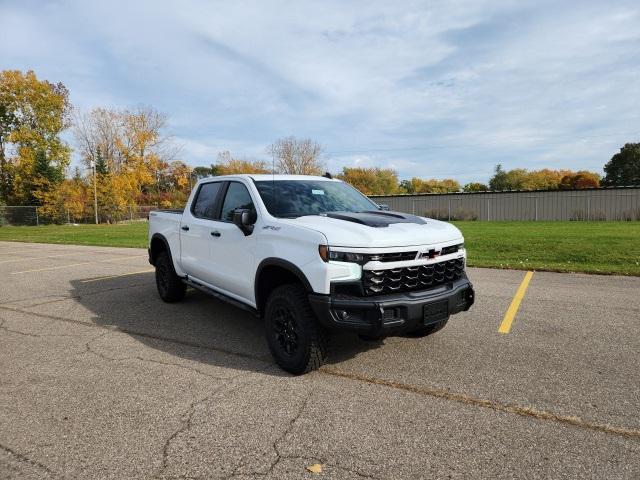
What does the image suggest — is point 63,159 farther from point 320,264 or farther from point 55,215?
point 320,264

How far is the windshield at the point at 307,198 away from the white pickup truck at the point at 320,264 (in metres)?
0.01

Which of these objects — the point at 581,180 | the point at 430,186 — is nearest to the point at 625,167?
the point at 581,180

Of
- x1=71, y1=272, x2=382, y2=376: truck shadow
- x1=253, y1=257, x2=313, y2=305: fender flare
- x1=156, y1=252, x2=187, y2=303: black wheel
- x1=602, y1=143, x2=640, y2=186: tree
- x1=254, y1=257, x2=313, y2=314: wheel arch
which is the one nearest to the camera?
x1=253, y1=257, x2=313, y2=305: fender flare

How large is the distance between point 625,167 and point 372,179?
38665mm

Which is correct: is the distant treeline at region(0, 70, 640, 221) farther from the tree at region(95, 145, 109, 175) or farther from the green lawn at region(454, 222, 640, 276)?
the green lawn at region(454, 222, 640, 276)

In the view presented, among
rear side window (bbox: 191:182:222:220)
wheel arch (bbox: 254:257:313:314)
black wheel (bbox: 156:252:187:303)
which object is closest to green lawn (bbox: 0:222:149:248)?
black wheel (bbox: 156:252:187:303)

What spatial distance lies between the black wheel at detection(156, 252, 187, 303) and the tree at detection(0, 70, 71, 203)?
138ft

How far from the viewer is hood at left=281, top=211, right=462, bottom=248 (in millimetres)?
3818

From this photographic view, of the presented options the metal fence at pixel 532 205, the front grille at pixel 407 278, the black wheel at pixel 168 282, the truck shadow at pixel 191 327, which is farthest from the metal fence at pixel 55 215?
the front grille at pixel 407 278

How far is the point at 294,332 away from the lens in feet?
13.6

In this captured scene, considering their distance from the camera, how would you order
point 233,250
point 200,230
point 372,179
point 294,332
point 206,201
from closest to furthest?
point 294,332 < point 233,250 < point 200,230 < point 206,201 < point 372,179

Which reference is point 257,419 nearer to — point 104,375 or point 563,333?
point 104,375

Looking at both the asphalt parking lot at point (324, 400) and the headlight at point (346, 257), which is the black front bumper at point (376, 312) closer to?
the headlight at point (346, 257)

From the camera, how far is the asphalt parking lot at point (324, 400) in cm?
283
